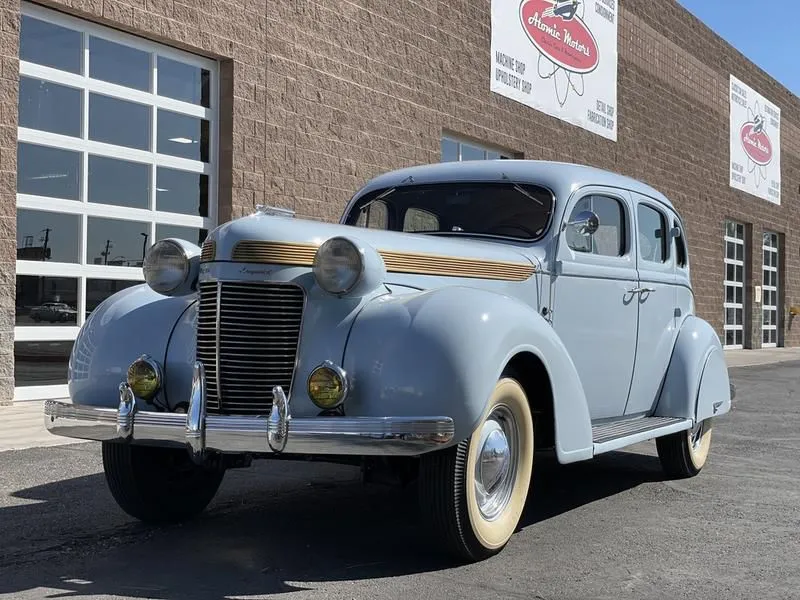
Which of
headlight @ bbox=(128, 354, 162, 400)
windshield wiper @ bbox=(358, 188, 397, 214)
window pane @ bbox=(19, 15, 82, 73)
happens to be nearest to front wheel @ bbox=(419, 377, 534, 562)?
headlight @ bbox=(128, 354, 162, 400)

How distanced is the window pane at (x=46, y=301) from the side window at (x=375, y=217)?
16.5 ft

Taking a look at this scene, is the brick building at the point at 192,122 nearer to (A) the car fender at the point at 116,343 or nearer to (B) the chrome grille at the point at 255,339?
(A) the car fender at the point at 116,343

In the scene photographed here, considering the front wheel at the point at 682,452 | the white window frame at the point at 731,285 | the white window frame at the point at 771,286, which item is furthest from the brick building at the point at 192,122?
the white window frame at the point at 771,286

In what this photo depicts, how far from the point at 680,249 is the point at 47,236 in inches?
252

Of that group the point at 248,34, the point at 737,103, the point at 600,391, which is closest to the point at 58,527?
the point at 600,391

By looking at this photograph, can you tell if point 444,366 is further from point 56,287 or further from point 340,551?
point 56,287

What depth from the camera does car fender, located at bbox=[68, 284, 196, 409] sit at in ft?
14.9

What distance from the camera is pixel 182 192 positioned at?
11.6 metres

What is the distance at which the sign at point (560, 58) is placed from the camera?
17.1 metres

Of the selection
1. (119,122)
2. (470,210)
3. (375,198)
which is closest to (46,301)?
(119,122)

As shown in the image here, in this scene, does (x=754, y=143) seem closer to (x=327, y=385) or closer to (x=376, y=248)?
(x=376, y=248)

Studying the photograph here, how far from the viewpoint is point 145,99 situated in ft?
36.5

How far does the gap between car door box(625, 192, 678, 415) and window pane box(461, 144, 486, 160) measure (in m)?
9.83

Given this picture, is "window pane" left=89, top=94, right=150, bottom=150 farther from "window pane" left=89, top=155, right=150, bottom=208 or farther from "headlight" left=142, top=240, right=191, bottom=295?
"headlight" left=142, top=240, right=191, bottom=295
